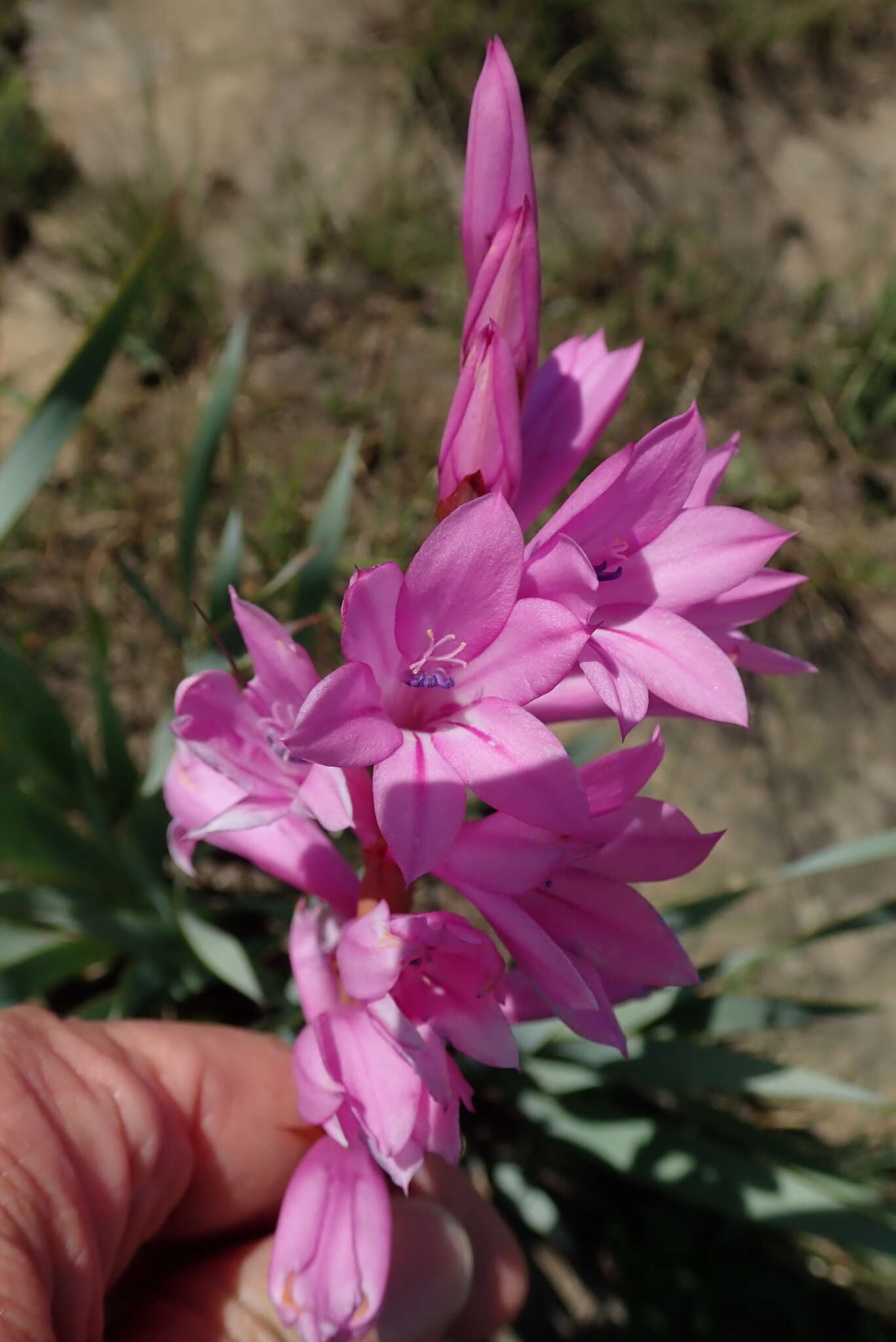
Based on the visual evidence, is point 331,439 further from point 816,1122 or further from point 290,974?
point 816,1122

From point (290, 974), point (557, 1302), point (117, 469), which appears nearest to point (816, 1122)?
point (557, 1302)

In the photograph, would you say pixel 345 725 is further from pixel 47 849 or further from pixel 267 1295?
pixel 47 849

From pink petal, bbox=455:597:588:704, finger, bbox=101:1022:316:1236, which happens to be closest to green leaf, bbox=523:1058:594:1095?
finger, bbox=101:1022:316:1236

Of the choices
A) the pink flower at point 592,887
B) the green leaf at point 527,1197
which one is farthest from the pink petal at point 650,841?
the green leaf at point 527,1197

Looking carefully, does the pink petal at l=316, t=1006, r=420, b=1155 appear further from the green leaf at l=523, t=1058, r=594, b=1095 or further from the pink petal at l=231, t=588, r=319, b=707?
the green leaf at l=523, t=1058, r=594, b=1095

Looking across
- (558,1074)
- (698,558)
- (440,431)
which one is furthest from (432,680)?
(440,431)
